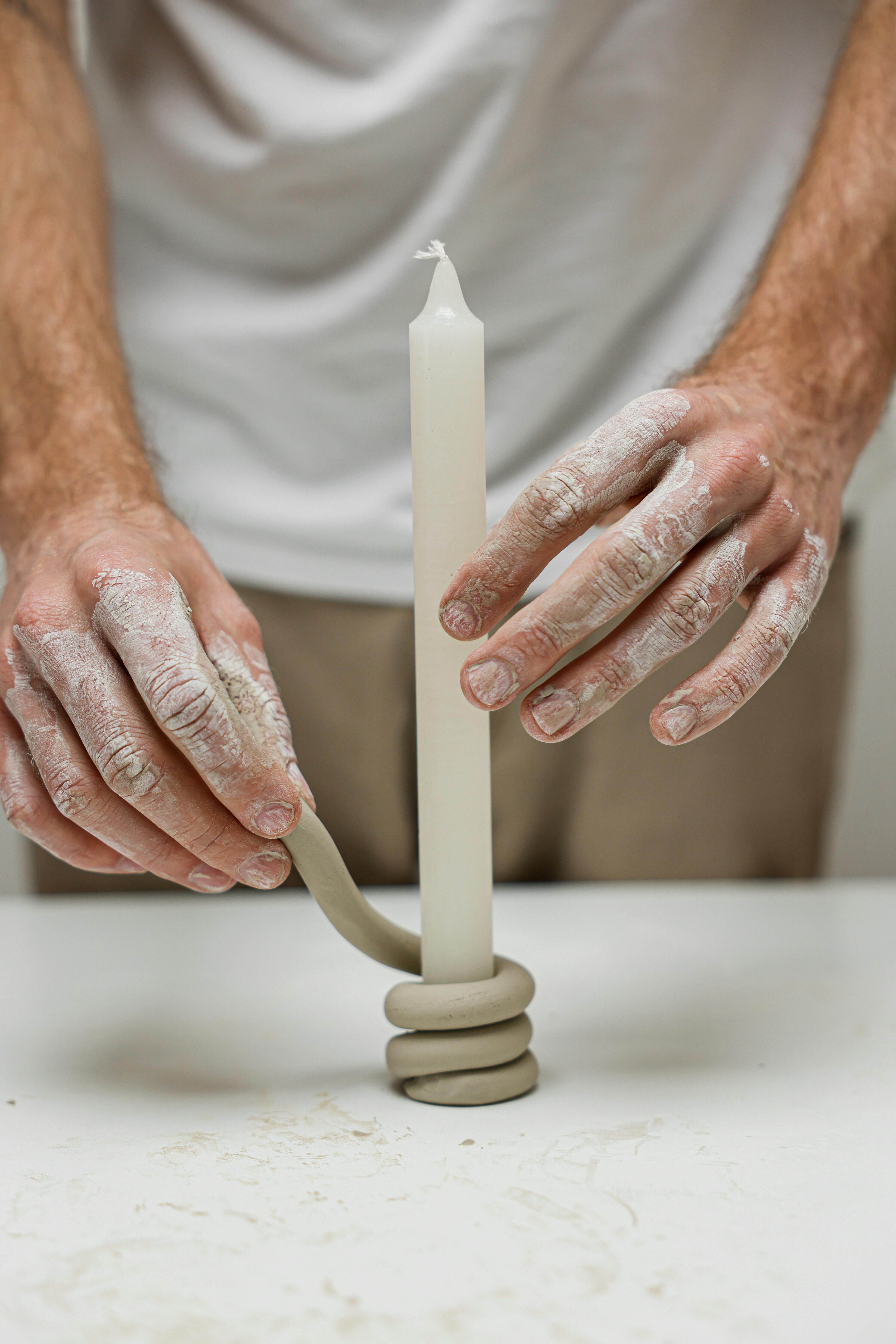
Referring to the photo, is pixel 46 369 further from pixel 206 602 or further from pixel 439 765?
pixel 439 765

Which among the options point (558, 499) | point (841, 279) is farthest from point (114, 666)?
point (841, 279)

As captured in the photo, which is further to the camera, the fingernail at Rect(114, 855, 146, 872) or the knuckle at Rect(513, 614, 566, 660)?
the fingernail at Rect(114, 855, 146, 872)

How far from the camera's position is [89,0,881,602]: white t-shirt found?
3.01ft

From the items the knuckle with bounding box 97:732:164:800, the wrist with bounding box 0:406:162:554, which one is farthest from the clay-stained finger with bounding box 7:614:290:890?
the wrist with bounding box 0:406:162:554

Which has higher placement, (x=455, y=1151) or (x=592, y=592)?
(x=592, y=592)

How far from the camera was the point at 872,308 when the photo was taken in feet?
2.49

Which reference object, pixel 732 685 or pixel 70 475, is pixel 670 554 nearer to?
pixel 732 685

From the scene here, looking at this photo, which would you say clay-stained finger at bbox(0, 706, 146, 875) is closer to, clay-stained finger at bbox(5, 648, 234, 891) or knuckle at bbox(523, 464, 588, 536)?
clay-stained finger at bbox(5, 648, 234, 891)

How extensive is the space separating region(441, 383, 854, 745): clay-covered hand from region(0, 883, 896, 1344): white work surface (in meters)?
0.20

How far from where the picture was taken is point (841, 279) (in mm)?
755

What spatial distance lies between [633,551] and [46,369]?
0.46 metres

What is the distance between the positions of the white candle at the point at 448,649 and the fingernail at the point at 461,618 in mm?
32

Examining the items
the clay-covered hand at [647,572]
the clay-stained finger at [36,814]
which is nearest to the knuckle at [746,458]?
the clay-covered hand at [647,572]

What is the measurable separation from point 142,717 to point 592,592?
23 centimetres
